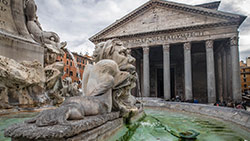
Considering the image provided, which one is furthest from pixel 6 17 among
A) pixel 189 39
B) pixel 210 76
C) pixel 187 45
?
pixel 210 76

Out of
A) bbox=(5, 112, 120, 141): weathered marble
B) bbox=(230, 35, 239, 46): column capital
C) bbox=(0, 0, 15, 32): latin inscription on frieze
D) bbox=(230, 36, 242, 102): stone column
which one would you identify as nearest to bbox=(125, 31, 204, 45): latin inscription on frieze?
bbox=(230, 35, 239, 46): column capital

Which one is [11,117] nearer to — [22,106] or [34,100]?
[22,106]

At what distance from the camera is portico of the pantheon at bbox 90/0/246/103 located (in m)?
16.4

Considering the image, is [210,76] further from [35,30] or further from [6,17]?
[6,17]

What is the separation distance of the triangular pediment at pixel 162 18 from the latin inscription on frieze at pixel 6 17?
16.9 meters

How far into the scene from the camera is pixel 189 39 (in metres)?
17.9

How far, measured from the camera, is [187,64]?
1775 cm

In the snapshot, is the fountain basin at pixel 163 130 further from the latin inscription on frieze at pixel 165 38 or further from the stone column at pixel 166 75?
the latin inscription on frieze at pixel 165 38

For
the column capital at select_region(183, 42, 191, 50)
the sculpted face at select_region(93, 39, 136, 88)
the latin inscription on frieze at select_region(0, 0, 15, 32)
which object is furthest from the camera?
the column capital at select_region(183, 42, 191, 50)

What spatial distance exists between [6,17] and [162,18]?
18.4m

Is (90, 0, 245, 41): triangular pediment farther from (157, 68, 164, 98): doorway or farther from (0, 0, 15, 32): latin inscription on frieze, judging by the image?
(0, 0, 15, 32): latin inscription on frieze

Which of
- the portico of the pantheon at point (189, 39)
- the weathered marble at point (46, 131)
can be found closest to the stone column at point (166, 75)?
the portico of the pantheon at point (189, 39)

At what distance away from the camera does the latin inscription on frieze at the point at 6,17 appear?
4094 mm

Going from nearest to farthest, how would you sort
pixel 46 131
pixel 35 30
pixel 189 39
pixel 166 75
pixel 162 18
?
pixel 46 131
pixel 35 30
pixel 189 39
pixel 166 75
pixel 162 18
